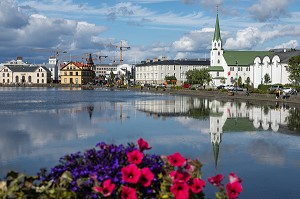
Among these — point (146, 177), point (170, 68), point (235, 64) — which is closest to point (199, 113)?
point (146, 177)

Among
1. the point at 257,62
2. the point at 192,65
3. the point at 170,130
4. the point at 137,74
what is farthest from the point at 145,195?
the point at 137,74

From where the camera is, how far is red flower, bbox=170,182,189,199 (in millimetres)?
5383

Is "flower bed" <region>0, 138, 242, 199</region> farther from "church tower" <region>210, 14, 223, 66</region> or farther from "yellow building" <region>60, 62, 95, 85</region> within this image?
"yellow building" <region>60, 62, 95, 85</region>

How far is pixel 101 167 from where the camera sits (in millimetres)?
5715

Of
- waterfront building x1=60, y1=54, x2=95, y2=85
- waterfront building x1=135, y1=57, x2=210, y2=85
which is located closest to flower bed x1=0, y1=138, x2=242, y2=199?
waterfront building x1=135, y1=57, x2=210, y2=85

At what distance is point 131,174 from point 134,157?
1.13ft

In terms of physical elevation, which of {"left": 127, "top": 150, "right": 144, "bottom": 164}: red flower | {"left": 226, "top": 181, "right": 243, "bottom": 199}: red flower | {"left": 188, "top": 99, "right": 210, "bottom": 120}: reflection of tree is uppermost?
{"left": 127, "top": 150, "right": 144, "bottom": 164}: red flower

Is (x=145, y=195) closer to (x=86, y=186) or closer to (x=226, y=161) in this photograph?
(x=86, y=186)

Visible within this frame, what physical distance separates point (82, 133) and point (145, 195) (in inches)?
643

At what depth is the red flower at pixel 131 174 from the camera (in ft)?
17.6

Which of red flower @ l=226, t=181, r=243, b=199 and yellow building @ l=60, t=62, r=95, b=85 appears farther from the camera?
yellow building @ l=60, t=62, r=95, b=85

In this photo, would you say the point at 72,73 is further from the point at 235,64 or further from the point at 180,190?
the point at 180,190

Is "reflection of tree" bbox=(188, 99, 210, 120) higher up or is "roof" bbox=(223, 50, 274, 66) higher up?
"roof" bbox=(223, 50, 274, 66)

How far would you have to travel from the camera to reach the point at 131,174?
17.9 feet
